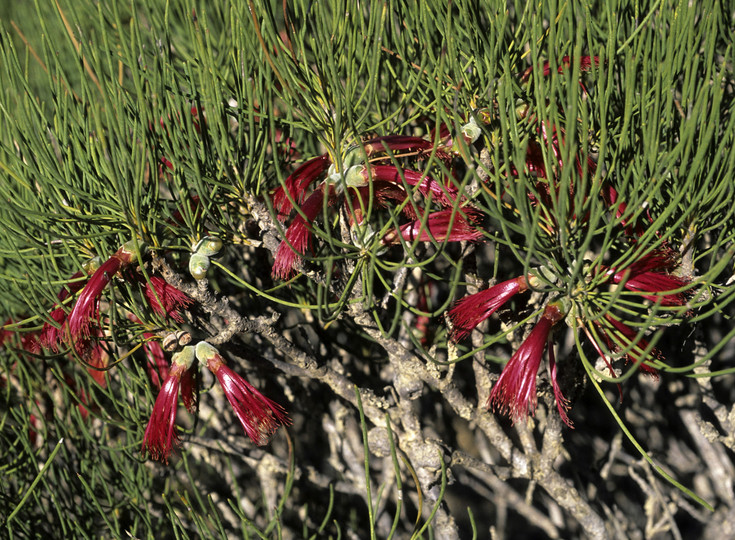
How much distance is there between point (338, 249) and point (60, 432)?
1.80ft

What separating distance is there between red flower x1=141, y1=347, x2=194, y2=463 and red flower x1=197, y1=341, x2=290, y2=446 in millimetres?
19

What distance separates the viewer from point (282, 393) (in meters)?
1.19

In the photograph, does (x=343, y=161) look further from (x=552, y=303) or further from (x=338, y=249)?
(x=552, y=303)

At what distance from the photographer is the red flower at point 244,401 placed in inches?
25.7

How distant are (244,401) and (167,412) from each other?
8 centimetres

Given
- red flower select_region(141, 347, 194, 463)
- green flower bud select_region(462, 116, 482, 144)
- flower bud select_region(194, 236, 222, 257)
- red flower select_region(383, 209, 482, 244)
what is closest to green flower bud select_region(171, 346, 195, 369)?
red flower select_region(141, 347, 194, 463)

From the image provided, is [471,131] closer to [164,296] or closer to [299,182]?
[299,182]

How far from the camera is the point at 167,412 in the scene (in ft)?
2.12

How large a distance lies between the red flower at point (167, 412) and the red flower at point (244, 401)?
2 centimetres

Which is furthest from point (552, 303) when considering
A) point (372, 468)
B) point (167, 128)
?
point (372, 468)

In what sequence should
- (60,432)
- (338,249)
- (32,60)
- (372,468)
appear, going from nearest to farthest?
(338,249) < (60,432) < (372,468) < (32,60)

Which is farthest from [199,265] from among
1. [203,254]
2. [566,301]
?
[566,301]

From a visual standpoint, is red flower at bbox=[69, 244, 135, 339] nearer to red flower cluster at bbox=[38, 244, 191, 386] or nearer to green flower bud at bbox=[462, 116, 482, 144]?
red flower cluster at bbox=[38, 244, 191, 386]

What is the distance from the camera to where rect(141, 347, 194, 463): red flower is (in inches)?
25.4
